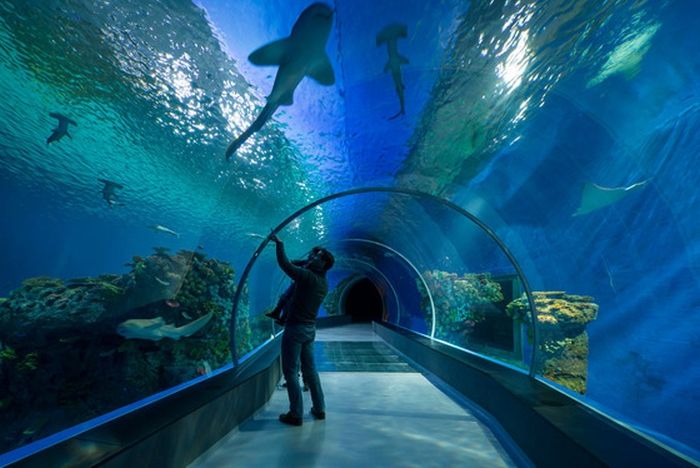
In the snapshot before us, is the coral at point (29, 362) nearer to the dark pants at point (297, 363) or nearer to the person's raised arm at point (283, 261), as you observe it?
the dark pants at point (297, 363)

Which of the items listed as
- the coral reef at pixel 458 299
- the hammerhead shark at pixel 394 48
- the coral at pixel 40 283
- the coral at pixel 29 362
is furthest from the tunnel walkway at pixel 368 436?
the coral reef at pixel 458 299

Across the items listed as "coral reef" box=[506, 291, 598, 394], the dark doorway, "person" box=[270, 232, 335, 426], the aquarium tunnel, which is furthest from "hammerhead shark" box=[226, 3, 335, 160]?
the dark doorway

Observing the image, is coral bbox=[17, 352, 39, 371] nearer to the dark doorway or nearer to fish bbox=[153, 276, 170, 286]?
fish bbox=[153, 276, 170, 286]

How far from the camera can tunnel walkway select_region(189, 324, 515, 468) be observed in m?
2.57

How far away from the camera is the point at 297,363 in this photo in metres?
3.35

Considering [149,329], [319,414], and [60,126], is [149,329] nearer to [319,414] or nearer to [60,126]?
[60,126]

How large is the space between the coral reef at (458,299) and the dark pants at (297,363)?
7.47m

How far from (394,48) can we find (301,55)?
2.87 ft

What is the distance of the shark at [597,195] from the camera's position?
10328mm

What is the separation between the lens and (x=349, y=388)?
4867mm

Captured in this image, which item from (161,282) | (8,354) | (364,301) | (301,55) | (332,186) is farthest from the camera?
(364,301)

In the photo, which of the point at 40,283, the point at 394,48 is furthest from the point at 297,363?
the point at 40,283

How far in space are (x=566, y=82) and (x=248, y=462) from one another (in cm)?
516

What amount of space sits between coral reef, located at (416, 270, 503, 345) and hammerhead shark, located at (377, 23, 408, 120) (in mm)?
7848
